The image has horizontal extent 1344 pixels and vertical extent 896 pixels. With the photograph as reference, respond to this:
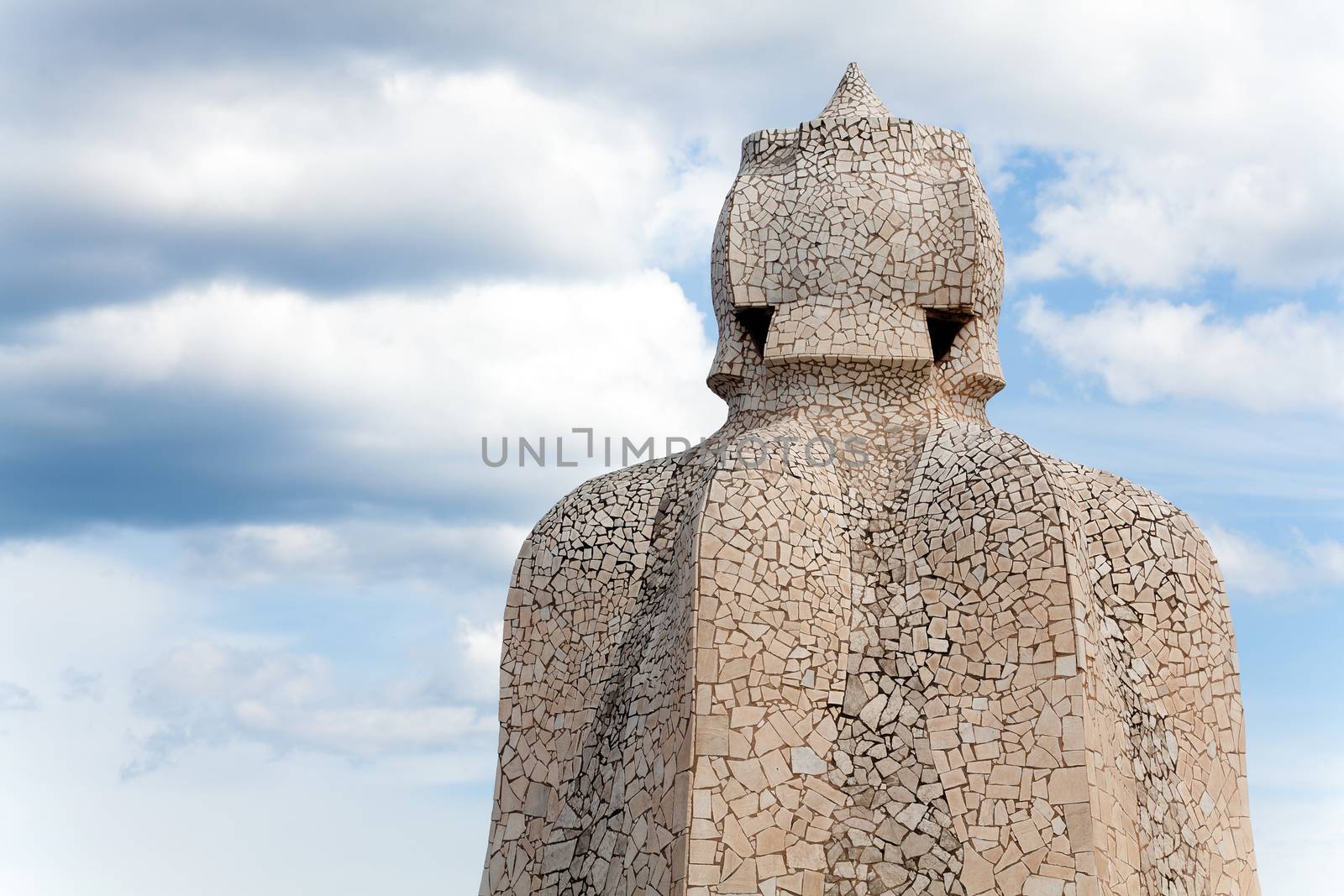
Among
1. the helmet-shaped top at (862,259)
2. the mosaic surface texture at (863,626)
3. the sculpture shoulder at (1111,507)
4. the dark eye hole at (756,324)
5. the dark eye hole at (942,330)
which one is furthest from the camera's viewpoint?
the dark eye hole at (756,324)

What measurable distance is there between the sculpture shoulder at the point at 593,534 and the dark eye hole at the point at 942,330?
7.54 ft

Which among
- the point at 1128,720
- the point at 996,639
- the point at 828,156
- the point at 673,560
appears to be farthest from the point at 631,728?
the point at 828,156

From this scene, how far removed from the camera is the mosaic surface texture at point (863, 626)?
33.2ft

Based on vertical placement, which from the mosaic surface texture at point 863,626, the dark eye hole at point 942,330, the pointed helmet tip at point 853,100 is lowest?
the mosaic surface texture at point 863,626

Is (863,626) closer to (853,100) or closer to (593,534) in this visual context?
(593,534)

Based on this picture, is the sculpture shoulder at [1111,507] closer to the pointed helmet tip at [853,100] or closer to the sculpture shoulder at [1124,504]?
the sculpture shoulder at [1124,504]

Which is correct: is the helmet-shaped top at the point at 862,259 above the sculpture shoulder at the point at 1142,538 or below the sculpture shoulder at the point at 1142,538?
above

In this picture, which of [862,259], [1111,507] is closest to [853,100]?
[862,259]

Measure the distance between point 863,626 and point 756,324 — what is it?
121 inches

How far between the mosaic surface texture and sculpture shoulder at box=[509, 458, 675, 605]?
0.02m

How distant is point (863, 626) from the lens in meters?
10.9

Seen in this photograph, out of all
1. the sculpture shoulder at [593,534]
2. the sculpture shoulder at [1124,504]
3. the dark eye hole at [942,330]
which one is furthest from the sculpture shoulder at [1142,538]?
the sculpture shoulder at [593,534]

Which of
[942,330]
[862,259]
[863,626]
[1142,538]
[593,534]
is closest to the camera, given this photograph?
[863,626]

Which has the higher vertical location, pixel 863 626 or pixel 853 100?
pixel 853 100
